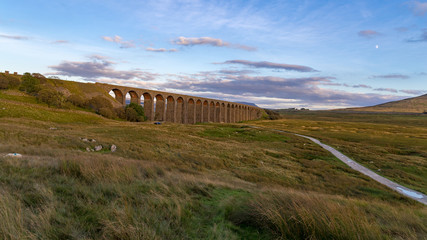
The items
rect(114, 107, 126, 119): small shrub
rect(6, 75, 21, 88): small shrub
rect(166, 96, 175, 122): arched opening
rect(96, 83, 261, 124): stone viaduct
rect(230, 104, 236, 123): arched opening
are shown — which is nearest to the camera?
rect(6, 75, 21, 88): small shrub

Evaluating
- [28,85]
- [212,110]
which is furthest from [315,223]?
[212,110]

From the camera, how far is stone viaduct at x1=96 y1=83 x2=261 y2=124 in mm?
56688

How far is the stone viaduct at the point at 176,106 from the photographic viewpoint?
186ft

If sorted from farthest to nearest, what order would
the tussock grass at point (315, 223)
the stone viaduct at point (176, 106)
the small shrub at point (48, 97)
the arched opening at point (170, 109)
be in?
the arched opening at point (170, 109) → the stone viaduct at point (176, 106) → the small shrub at point (48, 97) → the tussock grass at point (315, 223)

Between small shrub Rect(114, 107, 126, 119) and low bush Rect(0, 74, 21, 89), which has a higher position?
low bush Rect(0, 74, 21, 89)

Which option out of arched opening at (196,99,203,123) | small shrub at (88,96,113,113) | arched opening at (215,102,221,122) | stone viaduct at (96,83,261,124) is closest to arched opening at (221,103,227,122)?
stone viaduct at (96,83,261,124)

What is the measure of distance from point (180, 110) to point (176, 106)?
4.61 m

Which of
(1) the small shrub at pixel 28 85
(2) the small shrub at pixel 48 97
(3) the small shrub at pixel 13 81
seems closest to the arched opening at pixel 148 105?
(2) the small shrub at pixel 48 97

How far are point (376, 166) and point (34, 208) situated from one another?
71.6 feet

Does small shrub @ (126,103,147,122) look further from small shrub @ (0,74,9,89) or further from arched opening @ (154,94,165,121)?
small shrub @ (0,74,9,89)

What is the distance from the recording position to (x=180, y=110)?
74688 mm

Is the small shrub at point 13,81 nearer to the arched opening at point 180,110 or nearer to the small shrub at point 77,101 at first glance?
the small shrub at point 77,101

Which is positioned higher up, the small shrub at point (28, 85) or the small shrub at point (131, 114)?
the small shrub at point (28, 85)

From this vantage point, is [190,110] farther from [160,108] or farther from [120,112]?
[120,112]
